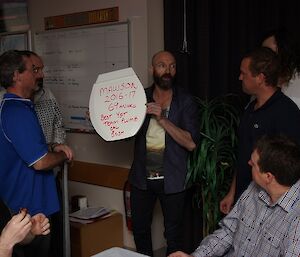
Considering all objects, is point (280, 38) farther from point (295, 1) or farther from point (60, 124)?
point (60, 124)

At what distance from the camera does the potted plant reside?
2498mm

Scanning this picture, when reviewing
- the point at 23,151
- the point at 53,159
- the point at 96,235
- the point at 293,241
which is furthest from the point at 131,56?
the point at 293,241

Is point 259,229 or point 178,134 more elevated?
point 178,134

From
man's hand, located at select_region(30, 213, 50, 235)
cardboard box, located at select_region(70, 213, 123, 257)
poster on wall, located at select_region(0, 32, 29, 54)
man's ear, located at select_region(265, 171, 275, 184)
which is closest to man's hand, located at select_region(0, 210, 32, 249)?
man's hand, located at select_region(30, 213, 50, 235)

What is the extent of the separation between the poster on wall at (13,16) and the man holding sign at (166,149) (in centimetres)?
185

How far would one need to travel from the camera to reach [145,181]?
8.17 feet

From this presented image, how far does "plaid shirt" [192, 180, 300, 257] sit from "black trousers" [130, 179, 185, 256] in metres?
0.73

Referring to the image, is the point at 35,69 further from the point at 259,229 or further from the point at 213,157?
the point at 259,229

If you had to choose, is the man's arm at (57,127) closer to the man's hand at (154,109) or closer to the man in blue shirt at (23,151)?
the man in blue shirt at (23,151)

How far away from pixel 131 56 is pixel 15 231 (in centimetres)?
188

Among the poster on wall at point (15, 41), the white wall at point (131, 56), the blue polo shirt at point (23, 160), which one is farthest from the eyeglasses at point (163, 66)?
the poster on wall at point (15, 41)

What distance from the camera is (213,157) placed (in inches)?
98.2

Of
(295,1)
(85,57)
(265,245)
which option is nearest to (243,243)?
(265,245)

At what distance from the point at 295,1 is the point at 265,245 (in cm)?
158
